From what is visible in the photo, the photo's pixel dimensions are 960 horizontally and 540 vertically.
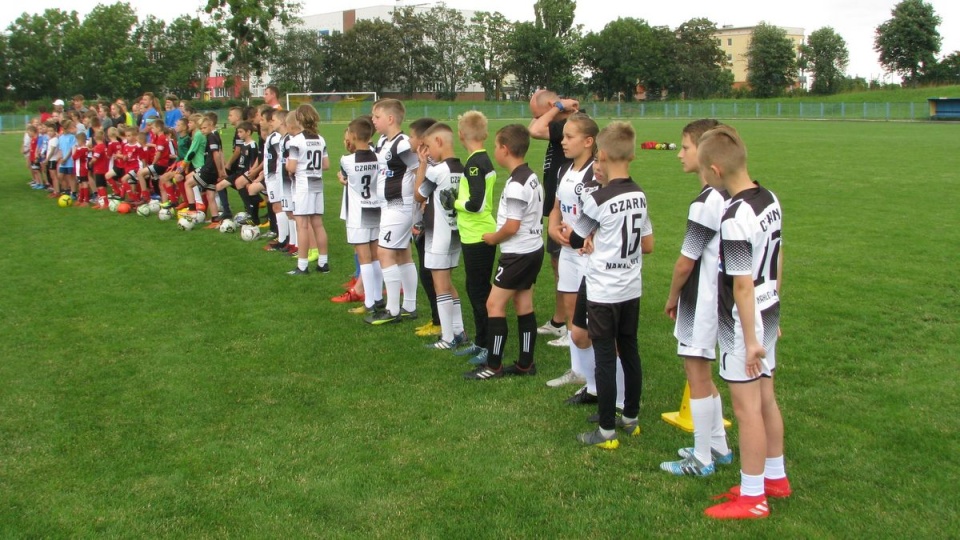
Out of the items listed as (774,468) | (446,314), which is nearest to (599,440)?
(774,468)

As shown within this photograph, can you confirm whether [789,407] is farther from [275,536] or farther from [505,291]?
[275,536]

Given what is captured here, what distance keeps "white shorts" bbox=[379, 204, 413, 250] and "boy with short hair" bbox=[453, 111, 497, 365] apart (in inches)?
48.1

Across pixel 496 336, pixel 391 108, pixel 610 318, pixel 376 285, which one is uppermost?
pixel 391 108

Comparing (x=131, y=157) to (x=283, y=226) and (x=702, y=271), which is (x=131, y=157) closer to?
(x=283, y=226)

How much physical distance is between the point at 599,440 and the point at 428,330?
118 inches

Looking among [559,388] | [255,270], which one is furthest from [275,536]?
[255,270]

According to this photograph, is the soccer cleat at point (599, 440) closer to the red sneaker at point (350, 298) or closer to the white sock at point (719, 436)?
the white sock at point (719, 436)

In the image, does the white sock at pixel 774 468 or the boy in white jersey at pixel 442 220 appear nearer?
the white sock at pixel 774 468

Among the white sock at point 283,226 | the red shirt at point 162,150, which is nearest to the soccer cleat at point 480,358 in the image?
the white sock at point 283,226

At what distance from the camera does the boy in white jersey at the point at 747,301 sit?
3.92m

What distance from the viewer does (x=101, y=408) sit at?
584 centimetres

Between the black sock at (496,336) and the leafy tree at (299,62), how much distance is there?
80.3 m

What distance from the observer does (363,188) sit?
8.38 meters

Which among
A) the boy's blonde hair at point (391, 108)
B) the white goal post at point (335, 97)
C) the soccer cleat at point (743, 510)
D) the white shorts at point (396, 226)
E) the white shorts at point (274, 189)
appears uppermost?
→ the white goal post at point (335, 97)
